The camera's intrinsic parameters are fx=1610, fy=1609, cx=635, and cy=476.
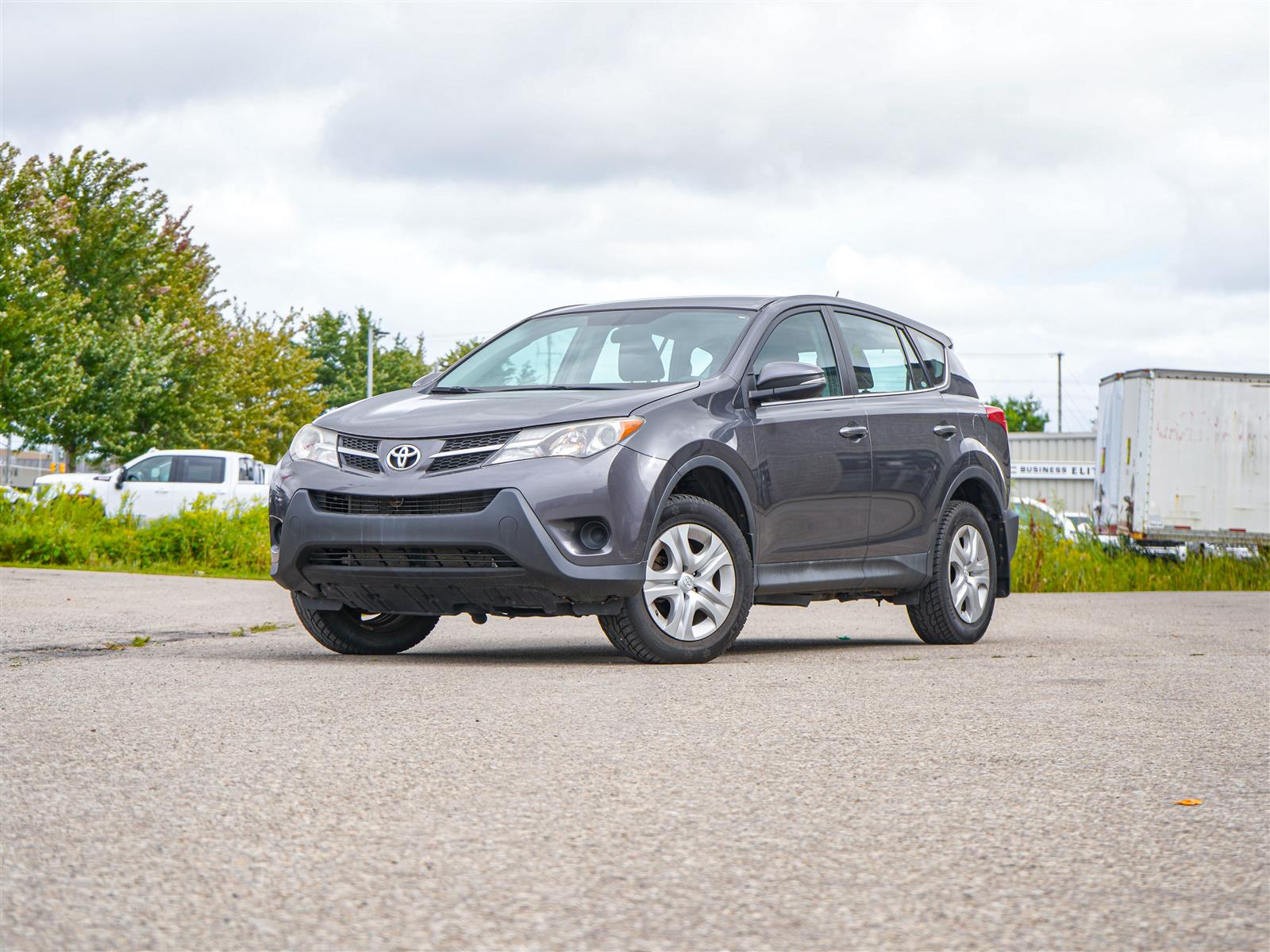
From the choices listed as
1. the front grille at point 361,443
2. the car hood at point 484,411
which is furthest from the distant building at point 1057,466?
the front grille at point 361,443

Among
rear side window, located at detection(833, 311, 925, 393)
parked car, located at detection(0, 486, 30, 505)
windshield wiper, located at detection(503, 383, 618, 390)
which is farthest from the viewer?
parked car, located at detection(0, 486, 30, 505)

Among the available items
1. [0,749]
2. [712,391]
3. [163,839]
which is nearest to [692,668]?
[712,391]

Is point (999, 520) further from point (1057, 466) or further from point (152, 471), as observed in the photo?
point (1057, 466)

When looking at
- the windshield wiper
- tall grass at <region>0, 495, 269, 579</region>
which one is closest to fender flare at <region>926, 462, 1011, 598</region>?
the windshield wiper

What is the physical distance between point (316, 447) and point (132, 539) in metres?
10.9

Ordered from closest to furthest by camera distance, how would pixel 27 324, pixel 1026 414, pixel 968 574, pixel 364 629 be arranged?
pixel 364 629
pixel 968 574
pixel 27 324
pixel 1026 414

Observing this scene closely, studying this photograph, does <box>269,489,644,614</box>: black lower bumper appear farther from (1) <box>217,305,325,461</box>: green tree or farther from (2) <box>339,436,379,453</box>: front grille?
(1) <box>217,305,325,461</box>: green tree

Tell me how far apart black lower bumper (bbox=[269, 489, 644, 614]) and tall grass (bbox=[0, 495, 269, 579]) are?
10.0 metres

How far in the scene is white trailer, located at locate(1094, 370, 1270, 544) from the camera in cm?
2289

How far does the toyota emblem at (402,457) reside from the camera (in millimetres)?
6938

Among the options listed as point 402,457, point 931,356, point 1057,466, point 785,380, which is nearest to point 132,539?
Answer: point 931,356

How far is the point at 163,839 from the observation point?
344 cm

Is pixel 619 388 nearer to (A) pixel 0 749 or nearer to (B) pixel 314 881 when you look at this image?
(A) pixel 0 749

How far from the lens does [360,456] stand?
7133 millimetres
